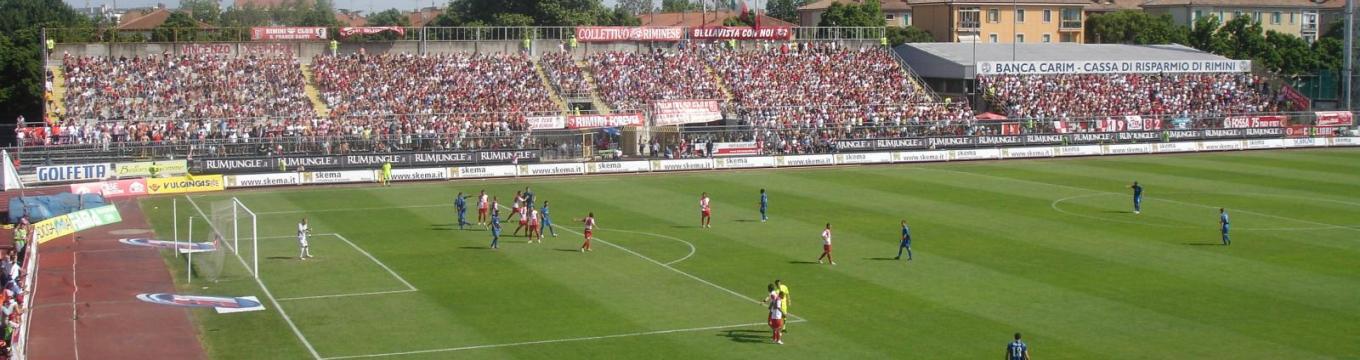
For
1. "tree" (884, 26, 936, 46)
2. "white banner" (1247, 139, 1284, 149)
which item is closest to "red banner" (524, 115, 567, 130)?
"white banner" (1247, 139, 1284, 149)

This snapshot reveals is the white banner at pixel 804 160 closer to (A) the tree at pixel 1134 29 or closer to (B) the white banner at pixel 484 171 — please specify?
(B) the white banner at pixel 484 171

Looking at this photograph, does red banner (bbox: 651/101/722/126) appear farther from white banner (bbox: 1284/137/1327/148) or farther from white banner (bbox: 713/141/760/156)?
white banner (bbox: 1284/137/1327/148)

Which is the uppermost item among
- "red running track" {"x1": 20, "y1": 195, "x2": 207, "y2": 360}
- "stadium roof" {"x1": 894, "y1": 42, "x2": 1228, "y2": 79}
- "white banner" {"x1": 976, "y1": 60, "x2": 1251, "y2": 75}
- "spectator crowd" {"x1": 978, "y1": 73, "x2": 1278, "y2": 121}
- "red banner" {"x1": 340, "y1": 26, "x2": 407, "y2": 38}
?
"red banner" {"x1": 340, "y1": 26, "x2": 407, "y2": 38}

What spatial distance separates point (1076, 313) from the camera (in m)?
32.3

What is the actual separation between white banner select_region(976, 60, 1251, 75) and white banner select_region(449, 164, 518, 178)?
127 feet

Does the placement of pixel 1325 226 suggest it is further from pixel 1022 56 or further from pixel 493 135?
pixel 1022 56

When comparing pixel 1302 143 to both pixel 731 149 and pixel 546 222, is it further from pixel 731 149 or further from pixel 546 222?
pixel 546 222

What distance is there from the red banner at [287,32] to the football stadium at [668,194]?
21cm

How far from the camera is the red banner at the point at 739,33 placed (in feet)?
308

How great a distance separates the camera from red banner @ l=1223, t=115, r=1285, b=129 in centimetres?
8625

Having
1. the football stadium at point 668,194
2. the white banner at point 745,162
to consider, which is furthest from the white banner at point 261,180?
the white banner at point 745,162

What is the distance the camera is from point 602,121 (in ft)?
257

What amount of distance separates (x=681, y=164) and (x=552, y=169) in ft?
21.8

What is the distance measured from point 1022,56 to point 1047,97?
9.25m
